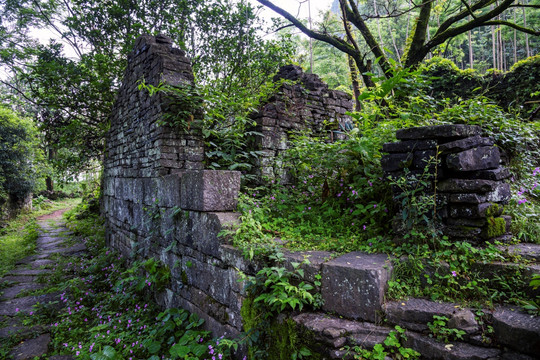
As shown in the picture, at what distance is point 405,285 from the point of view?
1.96m

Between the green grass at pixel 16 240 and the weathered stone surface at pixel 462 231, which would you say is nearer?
the weathered stone surface at pixel 462 231

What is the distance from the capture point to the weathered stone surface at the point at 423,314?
5.31 ft

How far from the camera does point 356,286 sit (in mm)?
1911

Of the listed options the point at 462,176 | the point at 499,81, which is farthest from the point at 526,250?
the point at 499,81

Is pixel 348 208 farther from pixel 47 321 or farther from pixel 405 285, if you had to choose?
pixel 47 321

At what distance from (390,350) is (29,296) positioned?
6.13 metres

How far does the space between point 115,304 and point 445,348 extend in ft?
14.4

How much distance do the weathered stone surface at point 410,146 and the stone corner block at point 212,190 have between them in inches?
63.9

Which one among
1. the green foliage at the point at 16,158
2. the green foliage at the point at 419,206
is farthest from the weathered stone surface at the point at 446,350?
the green foliage at the point at 16,158

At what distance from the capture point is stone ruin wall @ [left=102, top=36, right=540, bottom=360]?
1704 mm

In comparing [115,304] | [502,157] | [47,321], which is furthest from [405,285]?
[47,321]

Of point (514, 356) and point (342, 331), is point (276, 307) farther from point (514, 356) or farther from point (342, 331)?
point (514, 356)

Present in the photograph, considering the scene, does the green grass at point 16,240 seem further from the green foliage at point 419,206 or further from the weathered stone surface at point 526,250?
the weathered stone surface at point 526,250

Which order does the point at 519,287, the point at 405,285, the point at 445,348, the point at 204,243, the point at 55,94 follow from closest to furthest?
1. the point at 445,348
2. the point at 519,287
3. the point at 405,285
4. the point at 204,243
5. the point at 55,94
